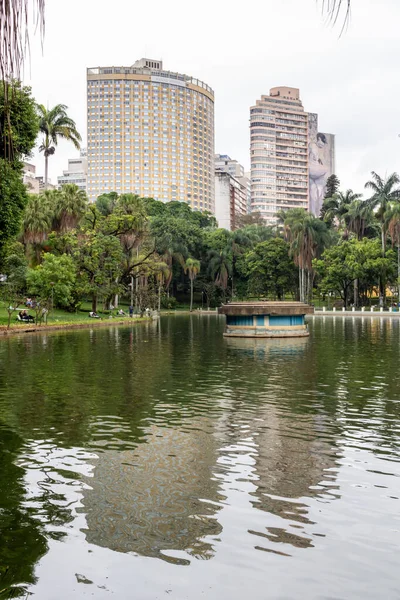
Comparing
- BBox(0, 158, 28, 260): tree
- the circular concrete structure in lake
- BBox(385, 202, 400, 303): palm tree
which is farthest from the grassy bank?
BBox(385, 202, 400, 303): palm tree

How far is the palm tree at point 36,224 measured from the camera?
185 feet

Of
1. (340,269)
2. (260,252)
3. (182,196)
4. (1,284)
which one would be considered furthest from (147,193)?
(1,284)

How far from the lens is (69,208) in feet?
192

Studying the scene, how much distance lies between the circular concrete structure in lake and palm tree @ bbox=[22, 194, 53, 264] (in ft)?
97.6

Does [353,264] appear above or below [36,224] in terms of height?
below

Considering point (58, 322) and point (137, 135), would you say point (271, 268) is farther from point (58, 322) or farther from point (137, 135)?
point (137, 135)

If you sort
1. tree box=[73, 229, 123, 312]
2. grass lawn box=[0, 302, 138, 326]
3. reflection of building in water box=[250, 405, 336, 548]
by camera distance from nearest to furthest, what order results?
1. reflection of building in water box=[250, 405, 336, 548]
2. grass lawn box=[0, 302, 138, 326]
3. tree box=[73, 229, 123, 312]

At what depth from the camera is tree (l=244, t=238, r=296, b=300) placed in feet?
313

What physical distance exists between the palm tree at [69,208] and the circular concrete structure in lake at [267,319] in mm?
30573

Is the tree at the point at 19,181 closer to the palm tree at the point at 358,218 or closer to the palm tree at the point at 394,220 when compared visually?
the palm tree at the point at 394,220

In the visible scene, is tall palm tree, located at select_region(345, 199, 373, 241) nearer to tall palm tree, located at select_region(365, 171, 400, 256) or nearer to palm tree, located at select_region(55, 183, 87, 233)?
tall palm tree, located at select_region(365, 171, 400, 256)

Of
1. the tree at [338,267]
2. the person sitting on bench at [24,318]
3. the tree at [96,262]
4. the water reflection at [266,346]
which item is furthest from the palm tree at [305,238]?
the water reflection at [266,346]

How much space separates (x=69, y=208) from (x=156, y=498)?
54722mm

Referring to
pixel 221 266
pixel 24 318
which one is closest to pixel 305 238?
pixel 221 266
